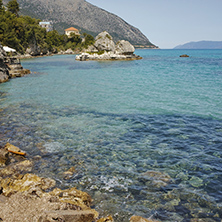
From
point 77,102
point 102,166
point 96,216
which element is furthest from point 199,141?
point 77,102

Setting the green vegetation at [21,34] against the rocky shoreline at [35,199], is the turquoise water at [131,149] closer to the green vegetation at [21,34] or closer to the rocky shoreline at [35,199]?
the rocky shoreline at [35,199]

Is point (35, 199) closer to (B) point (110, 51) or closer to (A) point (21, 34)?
(B) point (110, 51)

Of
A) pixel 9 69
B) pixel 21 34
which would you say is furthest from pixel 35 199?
pixel 21 34

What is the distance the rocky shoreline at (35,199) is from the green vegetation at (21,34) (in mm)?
88943

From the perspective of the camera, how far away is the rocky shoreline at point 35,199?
555 centimetres

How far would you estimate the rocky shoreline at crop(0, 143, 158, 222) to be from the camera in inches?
218

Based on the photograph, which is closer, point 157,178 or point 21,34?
point 157,178

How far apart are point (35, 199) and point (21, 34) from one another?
4633 inches

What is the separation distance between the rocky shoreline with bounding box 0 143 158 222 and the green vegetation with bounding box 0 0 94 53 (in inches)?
3502

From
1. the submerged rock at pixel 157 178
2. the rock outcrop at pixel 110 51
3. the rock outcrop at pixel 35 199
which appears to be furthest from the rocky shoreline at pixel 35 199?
the rock outcrop at pixel 110 51

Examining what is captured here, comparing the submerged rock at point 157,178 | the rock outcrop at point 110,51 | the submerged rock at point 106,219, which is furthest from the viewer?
the rock outcrop at point 110,51

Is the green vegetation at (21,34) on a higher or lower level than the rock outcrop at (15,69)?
higher

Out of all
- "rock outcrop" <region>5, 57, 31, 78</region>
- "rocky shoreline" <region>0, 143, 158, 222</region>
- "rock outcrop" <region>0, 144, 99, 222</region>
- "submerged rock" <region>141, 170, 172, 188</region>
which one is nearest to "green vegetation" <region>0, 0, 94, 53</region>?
"rock outcrop" <region>5, 57, 31, 78</region>

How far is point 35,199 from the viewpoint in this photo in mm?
6473
